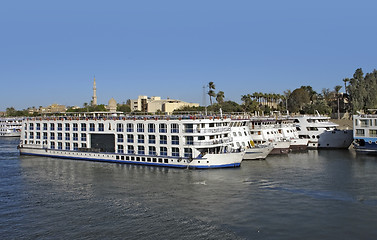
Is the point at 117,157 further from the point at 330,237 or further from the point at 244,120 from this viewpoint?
the point at 330,237

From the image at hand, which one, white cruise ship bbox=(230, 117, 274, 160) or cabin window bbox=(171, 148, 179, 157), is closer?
cabin window bbox=(171, 148, 179, 157)

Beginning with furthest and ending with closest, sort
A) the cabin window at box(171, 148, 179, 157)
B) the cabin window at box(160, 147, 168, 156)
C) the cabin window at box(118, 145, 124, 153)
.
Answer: the cabin window at box(118, 145, 124, 153)
the cabin window at box(160, 147, 168, 156)
the cabin window at box(171, 148, 179, 157)

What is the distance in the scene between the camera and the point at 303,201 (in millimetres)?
34219

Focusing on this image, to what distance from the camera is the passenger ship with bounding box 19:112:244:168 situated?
50.7 m

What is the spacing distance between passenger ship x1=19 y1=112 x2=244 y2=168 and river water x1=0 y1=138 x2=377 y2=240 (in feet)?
7.14

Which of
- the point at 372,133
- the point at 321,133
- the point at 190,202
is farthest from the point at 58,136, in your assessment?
the point at 372,133

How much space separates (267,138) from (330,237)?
148 feet

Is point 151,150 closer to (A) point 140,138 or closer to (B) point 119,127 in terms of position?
(A) point 140,138

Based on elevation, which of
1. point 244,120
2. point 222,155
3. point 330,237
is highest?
point 244,120

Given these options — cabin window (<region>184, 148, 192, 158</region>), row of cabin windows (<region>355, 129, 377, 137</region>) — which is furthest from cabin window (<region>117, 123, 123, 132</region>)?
row of cabin windows (<region>355, 129, 377, 137</region>)

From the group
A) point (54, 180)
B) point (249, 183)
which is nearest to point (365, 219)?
point (249, 183)

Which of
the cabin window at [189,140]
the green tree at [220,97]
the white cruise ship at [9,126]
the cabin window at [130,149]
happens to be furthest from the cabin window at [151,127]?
the white cruise ship at [9,126]

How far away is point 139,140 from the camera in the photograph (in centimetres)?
5644

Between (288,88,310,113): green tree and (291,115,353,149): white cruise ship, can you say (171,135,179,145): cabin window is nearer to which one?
(291,115,353,149): white cruise ship
